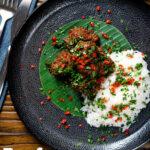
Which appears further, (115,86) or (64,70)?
(115,86)

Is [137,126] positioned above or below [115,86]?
below

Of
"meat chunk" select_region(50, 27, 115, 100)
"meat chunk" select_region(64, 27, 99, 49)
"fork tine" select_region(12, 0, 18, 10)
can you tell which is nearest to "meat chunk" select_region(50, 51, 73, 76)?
"meat chunk" select_region(50, 27, 115, 100)

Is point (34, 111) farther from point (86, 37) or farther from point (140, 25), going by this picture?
point (140, 25)

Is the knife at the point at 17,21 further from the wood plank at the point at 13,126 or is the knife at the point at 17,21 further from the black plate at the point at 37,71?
the wood plank at the point at 13,126

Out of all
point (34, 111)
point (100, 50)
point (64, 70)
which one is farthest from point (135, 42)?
point (34, 111)

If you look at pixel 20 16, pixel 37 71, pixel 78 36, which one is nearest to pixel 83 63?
pixel 78 36

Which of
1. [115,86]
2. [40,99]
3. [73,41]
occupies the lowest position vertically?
[40,99]

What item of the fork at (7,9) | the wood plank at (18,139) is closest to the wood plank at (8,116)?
the wood plank at (18,139)

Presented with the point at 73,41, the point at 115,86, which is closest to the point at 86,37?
the point at 73,41
